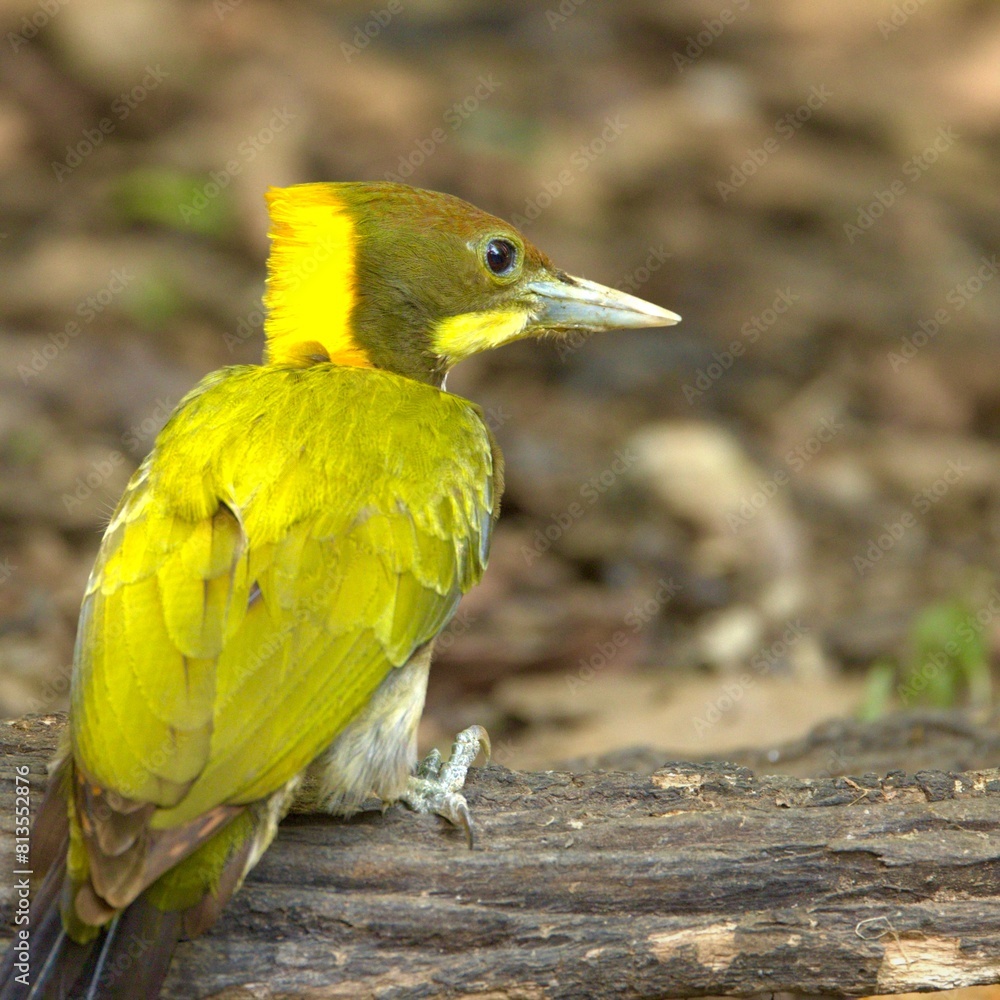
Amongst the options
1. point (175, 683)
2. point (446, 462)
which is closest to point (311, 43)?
point (446, 462)

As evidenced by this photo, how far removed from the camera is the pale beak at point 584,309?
435cm

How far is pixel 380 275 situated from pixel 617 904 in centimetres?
185

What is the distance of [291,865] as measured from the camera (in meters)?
3.12

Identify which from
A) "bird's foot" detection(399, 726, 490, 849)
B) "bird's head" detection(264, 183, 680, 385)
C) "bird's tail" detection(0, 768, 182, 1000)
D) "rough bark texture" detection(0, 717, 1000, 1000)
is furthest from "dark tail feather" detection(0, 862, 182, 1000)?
"bird's head" detection(264, 183, 680, 385)

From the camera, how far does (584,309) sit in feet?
14.4

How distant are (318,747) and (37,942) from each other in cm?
64

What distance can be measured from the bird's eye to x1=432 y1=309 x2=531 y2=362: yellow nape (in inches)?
5.0

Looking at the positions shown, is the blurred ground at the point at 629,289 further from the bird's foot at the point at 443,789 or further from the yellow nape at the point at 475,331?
the bird's foot at the point at 443,789

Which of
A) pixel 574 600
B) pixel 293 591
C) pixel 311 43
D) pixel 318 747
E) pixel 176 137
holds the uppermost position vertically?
pixel 311 43

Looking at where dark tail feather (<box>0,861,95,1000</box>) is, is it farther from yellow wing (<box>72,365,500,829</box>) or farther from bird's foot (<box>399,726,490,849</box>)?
bird's foot (<box>399,726,490,849</box>)

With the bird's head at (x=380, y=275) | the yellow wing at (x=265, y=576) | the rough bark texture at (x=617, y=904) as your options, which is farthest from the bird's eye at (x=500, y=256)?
the rough bark texture at (x=617, y=904)

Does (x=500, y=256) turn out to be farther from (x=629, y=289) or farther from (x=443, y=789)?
(x=629, y=289)

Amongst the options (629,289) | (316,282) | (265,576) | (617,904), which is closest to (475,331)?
(316,282)

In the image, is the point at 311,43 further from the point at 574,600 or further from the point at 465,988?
the point at 465,988
